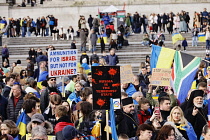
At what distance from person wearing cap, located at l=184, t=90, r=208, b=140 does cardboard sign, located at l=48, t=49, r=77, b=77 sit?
428 centimetres

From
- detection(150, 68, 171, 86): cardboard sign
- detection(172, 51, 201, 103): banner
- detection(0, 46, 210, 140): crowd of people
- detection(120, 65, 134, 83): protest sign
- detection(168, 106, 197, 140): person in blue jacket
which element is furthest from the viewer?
detection(120, 65, 134, 83): protest sign

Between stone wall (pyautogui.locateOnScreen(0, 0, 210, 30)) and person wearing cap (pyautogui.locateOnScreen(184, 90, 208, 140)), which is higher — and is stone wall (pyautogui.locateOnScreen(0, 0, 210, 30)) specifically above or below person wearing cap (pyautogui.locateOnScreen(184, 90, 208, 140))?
above

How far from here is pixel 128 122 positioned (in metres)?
10.0

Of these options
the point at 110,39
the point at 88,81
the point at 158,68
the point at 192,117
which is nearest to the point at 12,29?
the point at 110,39

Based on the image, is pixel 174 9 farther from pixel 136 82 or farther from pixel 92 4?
pixel 136 82

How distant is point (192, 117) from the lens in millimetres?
10422

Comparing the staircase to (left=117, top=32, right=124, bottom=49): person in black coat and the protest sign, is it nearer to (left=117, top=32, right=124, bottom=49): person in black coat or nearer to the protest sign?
(left=117, top=32, right=124, bottom=49): person in black coat

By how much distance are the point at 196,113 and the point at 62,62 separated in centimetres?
475

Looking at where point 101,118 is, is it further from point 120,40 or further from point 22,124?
point 120,40

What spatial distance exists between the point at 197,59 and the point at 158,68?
2.93 feet

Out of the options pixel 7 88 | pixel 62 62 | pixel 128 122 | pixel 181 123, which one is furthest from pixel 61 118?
pixel 62 62

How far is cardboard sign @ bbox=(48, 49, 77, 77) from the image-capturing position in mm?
14219

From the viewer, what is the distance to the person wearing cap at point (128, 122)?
9.94m

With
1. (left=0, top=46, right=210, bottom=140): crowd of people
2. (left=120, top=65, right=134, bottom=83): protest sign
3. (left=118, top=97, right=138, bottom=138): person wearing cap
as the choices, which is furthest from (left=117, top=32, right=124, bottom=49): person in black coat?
(left=118, top=97, right=138, bottom=138): person wearing cap
